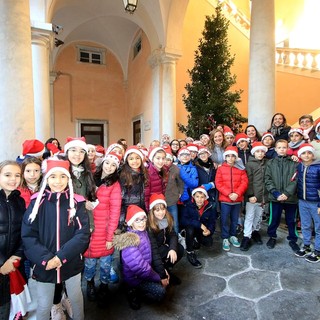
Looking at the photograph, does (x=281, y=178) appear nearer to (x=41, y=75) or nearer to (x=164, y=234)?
(x=164, y=234)

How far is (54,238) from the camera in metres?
1.85

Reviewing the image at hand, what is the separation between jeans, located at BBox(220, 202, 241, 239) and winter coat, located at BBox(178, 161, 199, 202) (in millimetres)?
543

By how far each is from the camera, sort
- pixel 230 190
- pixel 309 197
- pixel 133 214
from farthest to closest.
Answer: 1. pixel 230 190
2. pixel 309 197
3. pixel 133 214

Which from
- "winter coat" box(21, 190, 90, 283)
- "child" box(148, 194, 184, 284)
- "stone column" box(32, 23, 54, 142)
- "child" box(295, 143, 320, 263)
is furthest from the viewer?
"stone column" box(32, 23, 54, 142)

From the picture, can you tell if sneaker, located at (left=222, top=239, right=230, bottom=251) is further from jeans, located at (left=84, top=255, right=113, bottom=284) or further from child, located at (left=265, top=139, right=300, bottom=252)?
jeans, located at (left=84, top=255, right=113, bottom=284)

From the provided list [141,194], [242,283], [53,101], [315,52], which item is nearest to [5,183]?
[141,194]

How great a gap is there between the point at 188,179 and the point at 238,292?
1.63m

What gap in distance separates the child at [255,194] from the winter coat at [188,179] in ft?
2.78

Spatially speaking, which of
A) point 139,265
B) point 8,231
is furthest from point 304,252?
point 8,231

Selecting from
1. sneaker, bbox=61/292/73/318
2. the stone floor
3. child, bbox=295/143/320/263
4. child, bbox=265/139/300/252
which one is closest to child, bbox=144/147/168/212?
the stone floor

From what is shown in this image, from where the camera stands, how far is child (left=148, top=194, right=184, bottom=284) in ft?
8.77

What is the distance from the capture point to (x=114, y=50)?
1384cm

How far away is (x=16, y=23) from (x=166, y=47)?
223 inches

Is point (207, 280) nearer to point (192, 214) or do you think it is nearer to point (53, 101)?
point (192, 214)
